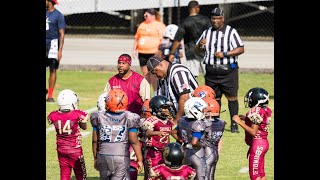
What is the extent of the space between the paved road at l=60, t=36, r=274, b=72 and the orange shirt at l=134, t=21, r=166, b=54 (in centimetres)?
394

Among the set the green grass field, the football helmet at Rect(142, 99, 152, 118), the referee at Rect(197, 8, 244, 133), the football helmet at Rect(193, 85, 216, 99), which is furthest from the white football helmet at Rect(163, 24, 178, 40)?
the football helmet at Rect(142, 99, 152, 118)

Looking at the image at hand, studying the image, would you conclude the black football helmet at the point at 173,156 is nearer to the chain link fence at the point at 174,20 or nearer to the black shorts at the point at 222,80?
the black shorts at the point at 222,80

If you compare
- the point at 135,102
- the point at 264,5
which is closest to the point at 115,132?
the point at 135,102

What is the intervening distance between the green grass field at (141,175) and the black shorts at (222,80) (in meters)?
0.73

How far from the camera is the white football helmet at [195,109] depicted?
10867 millimetres

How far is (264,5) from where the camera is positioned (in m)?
37.3

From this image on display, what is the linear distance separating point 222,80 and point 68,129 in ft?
18.0

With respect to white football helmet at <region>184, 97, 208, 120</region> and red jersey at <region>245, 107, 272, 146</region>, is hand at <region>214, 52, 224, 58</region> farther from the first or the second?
white football helmet at <region>184, 97, 208, 120</region>

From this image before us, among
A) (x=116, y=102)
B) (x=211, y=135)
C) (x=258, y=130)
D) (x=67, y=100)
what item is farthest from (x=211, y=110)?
(x=67, y=100)

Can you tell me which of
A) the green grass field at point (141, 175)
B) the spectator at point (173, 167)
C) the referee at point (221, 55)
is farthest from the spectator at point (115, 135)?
the referee at point (221, 55)

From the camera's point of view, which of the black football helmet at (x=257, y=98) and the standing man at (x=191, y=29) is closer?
the black football helmet at (x=257, y=98)

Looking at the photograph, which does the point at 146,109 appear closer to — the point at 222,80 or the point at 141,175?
the point at 141,175

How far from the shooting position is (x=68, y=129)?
38.0 feet
